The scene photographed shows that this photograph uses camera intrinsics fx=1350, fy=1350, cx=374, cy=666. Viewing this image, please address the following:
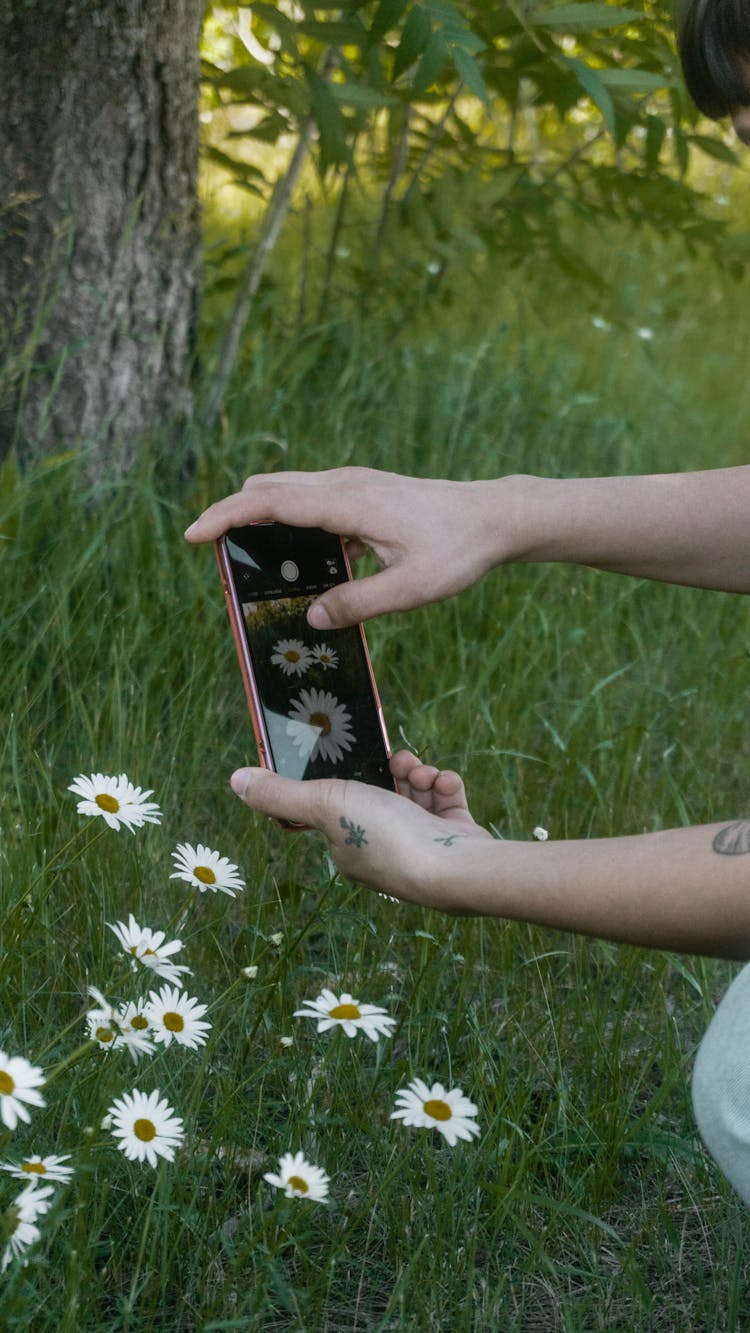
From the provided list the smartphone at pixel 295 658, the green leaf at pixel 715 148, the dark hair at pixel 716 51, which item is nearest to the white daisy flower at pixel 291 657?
the smartphone at pixel 295 658

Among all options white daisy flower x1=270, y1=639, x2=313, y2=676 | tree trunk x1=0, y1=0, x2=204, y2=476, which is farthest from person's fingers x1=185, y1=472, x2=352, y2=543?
tree trunk x1=0, y1=0, x2=204, y2=476

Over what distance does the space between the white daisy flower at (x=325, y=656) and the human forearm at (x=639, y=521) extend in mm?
241

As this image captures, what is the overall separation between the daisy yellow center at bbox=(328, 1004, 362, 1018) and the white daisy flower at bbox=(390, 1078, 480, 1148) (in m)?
0.08

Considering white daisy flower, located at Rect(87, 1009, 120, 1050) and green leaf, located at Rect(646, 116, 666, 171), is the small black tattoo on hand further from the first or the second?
green leaf, located at Rect(646, 116, 666, 171)

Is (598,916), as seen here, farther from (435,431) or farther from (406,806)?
(435,431)

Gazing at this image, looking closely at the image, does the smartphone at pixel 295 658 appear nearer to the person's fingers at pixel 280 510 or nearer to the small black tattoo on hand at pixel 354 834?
the person's fingers at pixel 280 510

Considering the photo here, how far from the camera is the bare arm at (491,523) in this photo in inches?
59.4

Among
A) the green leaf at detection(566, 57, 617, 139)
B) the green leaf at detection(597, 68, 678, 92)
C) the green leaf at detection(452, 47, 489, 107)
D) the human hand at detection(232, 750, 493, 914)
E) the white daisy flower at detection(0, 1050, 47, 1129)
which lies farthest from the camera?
the green leaf at detection(597, 68, 678, 92)

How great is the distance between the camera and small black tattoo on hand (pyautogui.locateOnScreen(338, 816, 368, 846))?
1.40m

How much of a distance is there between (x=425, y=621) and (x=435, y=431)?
723 mm

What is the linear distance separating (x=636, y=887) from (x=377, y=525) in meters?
0.52

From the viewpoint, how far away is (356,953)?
1731 millimetres

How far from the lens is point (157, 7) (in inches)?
91.7

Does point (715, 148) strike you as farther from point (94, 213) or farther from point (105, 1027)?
point (105, 1027)
